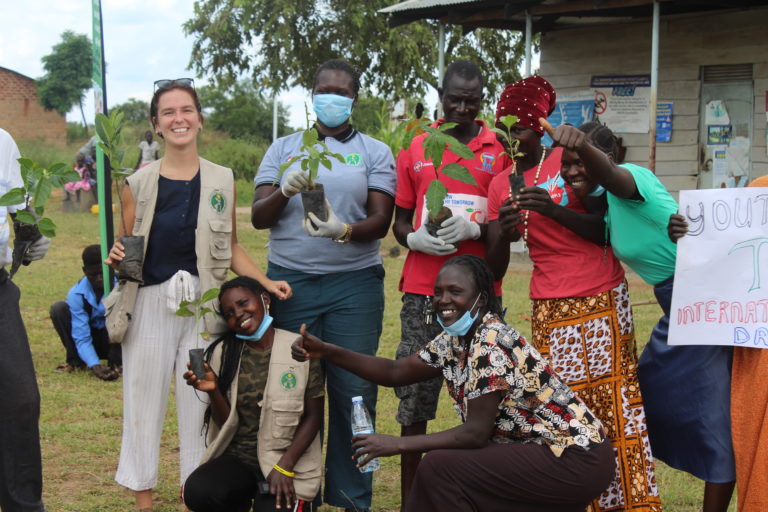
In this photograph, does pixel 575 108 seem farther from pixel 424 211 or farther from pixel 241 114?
pixel 241 114

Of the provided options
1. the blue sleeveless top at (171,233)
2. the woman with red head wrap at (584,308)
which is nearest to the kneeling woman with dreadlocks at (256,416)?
the blue sleeveless top at (171,233)

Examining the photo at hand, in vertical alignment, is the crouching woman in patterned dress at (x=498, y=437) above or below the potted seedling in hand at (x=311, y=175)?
below

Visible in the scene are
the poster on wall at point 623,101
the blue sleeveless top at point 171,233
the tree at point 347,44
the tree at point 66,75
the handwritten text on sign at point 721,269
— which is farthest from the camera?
the tree at point 66,75

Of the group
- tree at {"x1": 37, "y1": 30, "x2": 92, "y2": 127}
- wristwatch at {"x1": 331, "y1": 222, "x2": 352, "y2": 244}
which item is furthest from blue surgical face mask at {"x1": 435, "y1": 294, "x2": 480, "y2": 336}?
tree at {"x1": 37, "y1": 30, "x2": 92, "y2": 127}

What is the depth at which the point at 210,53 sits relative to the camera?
21.3 metres

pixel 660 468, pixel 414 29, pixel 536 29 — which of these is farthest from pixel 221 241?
pixel 414 29

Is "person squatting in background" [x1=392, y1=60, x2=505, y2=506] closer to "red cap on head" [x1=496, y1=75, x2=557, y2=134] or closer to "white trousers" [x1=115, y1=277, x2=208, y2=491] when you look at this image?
"red cap on head" [x1=496, y1=75, x2=557, y2=134]

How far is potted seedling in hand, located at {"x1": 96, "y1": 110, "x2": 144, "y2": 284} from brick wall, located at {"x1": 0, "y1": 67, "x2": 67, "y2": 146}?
3698 centimetres

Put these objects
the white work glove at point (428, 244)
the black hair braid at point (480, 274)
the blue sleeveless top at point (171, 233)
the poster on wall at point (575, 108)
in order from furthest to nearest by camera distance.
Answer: the poster on wall at point (575, 108) → the blue sleeveless top at point (171, 233) → the white work glove at point (428, 244) → the black hair braid at point (480, 274)

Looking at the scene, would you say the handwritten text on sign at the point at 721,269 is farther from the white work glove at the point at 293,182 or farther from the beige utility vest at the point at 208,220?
the beige utility vest at the point at 208,220

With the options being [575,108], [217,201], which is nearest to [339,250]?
[217,201]

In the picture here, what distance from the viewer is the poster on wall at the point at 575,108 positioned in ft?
40.4

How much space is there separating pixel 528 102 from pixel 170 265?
66.4 inches

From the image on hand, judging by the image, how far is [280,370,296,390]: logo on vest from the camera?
12.9 feet
